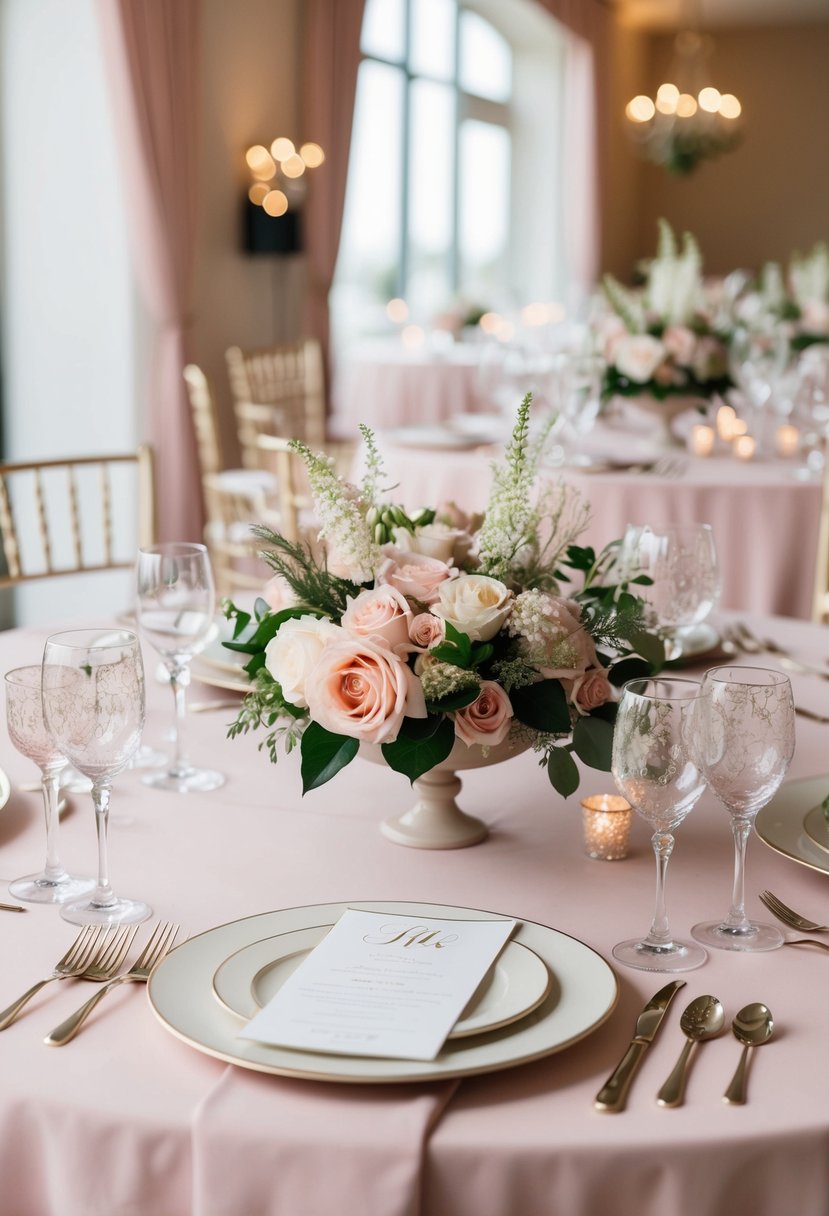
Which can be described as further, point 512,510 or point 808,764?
point 808,764

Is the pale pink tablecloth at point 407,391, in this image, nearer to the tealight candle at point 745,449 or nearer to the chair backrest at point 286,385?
the chair backrest at point 286,385

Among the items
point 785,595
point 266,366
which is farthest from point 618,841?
point 266,366

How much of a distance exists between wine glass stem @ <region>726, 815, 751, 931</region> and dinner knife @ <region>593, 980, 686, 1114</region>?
0.11m

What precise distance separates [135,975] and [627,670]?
0.56 meters

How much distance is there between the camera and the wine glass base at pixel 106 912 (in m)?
1.11

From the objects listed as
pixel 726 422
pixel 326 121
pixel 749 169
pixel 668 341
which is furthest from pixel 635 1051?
pixel 749 169

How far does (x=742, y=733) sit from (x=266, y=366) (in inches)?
199

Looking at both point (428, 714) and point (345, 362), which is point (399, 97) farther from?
point (428, 714)

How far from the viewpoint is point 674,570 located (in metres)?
1.59

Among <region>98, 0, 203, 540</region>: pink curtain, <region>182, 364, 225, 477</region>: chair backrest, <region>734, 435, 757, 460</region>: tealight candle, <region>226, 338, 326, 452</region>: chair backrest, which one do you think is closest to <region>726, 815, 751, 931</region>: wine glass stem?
<region>734, 435, 757, 460</region>: tealight candle

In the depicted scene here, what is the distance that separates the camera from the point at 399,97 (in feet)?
29.1

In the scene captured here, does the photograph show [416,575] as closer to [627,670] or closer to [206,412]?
[627,670]

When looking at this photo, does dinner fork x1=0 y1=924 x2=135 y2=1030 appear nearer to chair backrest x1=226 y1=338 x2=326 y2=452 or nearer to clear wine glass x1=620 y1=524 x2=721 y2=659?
clear wine glass x1=620 y1=524 x2=721 y2=659

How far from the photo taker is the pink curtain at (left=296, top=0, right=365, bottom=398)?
264 inches
